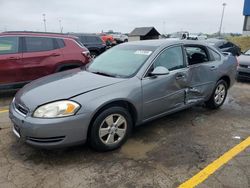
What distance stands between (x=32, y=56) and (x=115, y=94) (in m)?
3.85

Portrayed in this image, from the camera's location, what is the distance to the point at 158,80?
154 inches

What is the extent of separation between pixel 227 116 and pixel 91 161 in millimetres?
3100

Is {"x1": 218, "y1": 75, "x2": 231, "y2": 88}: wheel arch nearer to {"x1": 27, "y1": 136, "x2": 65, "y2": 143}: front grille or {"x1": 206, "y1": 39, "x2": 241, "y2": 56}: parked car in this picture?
{"x1": 27, "y1": 136, "x2": 65, "y2": 143}: front grille

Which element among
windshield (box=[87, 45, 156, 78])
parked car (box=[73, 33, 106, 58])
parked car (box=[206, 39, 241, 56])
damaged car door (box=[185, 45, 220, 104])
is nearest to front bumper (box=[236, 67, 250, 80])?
damaged car door (box=[185, 45, 220, 104])

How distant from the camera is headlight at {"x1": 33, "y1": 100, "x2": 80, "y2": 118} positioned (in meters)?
3.05

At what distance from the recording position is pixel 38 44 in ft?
21.6

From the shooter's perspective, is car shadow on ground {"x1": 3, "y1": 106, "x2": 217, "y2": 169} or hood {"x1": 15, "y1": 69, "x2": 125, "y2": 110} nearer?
hood {"x1": 15, "y1": 69, "x2": 125, "y2": 110}

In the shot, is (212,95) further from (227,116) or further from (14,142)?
(14,142)

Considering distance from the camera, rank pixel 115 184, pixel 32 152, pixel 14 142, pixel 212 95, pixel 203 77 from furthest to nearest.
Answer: pixel 212 95
pixel 203 77
pixel 14 142
pixel 32 152
pixel 115 184

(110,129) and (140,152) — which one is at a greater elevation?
(110,129)

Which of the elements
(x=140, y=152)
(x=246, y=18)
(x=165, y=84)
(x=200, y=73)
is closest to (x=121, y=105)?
(x=140, y=152)

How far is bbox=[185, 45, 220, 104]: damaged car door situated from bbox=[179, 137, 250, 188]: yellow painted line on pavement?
3.92 ft

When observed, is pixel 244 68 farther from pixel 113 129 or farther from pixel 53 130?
pixel 53 130

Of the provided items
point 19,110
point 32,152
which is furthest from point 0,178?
point 19,110
